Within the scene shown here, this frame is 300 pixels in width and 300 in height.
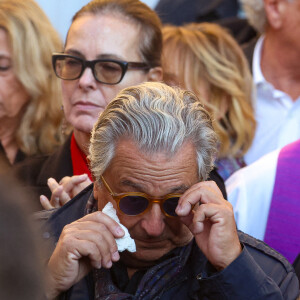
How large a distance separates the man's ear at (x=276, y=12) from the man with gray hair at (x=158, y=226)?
7.81 feet

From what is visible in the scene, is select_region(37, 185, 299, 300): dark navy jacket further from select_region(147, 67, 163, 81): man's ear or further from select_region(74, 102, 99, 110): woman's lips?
select_region(147, 67, 163, 81): man's ear

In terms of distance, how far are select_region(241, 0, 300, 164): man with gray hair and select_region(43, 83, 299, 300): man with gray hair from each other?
188 cm

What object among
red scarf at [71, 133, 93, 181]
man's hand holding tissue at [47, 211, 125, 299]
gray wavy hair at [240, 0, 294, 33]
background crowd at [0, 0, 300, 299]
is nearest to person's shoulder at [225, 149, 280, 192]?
background crowd at [0, 0, 300, 299]

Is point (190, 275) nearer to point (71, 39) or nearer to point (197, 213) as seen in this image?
point (197, 213)

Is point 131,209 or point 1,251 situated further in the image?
point 131,209

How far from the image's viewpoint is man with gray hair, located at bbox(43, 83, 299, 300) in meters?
2.04

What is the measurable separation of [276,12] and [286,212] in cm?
212

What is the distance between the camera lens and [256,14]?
15.6ft

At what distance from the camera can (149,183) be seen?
7.13 ft

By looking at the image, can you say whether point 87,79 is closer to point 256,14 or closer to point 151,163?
point 151,163

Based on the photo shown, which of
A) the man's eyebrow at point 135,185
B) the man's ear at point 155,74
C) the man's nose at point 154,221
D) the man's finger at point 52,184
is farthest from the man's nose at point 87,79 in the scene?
the man's nose at point 154,221

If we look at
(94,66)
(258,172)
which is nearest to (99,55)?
(94,66)

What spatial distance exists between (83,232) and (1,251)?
3.67ft

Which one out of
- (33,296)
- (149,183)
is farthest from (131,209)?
(33,296)
